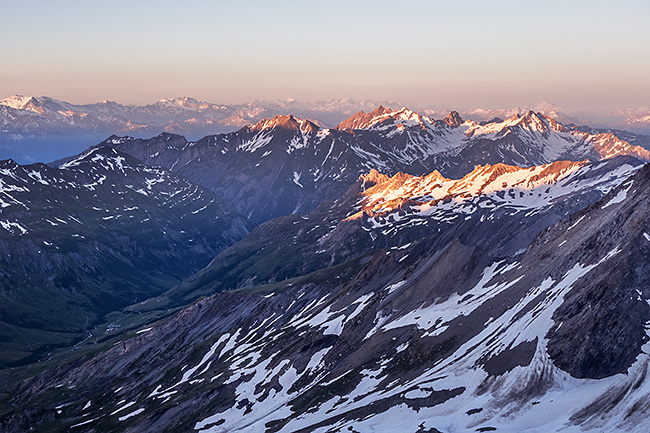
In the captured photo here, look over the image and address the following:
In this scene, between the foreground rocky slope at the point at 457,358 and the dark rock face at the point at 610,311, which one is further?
the dark rock face at the point at 610,311

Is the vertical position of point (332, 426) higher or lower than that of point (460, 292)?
lower

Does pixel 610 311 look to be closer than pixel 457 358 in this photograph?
Yes

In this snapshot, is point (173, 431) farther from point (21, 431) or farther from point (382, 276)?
point (382, 276)

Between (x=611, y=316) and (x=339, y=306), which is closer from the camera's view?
(x=611, y=316)

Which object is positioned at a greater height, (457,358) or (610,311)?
(610,311)

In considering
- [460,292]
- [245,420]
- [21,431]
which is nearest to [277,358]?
[245,420]

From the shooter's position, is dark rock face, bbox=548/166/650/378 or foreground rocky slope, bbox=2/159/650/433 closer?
foreground rocky slope, bbox=2/159/650/433

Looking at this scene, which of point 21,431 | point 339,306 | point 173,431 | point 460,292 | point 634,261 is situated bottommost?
point 21,431

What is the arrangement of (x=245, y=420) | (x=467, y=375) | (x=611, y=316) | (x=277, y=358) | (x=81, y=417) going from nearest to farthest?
1. (x=611, y=316)
2. (x=467, y=375)
3. (x=245, y=420)
4. (x=277, y=358)
5. (x=81, y=417)
